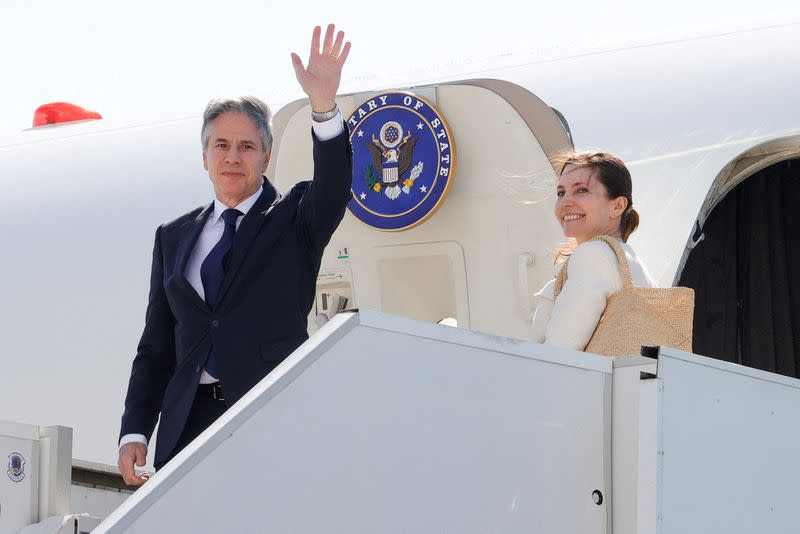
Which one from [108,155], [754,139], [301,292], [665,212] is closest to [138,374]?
[301,292]

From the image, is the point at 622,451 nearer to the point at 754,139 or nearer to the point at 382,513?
the point at 382,513

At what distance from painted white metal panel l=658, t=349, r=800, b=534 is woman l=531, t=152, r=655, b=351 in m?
0.60

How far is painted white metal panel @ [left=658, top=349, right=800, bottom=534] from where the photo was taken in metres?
2.94

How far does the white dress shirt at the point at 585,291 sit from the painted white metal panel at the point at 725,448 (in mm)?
588

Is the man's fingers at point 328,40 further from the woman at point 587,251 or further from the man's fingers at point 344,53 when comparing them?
the woman at point 587,251

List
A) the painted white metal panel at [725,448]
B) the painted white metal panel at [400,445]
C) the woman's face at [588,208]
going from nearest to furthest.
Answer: the painted white metal panel at [400,445], the painted white metal panel at [725,448], the woman's face at [588,208]

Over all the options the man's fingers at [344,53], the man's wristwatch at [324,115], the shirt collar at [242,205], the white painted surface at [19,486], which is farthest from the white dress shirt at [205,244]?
the white painted surface at [19,486]

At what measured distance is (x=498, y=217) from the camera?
5.37 metres

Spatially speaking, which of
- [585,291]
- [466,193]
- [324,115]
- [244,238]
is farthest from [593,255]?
[466,193]

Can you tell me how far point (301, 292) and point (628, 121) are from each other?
2664 mm

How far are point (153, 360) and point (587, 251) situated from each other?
1.47 metres

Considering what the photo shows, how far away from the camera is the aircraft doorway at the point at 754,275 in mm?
5926

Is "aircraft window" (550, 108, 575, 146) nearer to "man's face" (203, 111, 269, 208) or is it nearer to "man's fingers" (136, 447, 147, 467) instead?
"man's face" (203, 111, 269, 208)

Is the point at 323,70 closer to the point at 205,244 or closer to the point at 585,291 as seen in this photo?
the point at 205,244
